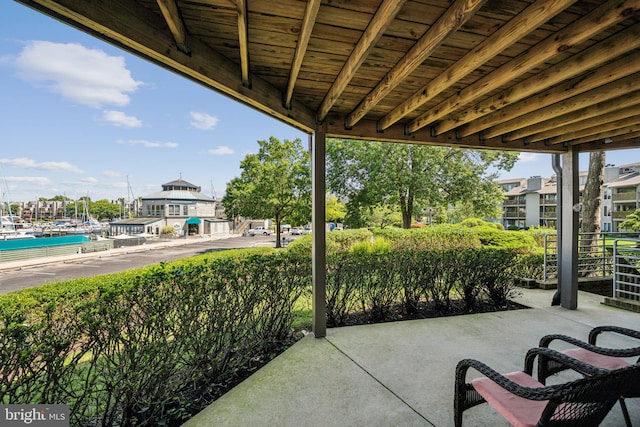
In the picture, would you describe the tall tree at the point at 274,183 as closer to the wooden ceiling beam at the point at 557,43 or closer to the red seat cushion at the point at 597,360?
the wooden ceiling beam at the point at 557,43

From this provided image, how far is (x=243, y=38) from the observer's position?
5.35ft

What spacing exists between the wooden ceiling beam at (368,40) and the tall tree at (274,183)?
12208 millimetres

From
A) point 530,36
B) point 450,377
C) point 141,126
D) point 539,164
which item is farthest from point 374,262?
point 141,126

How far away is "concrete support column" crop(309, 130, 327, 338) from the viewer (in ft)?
11.0

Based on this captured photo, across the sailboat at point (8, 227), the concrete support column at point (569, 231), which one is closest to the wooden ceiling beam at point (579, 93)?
the concrete support column at point (569, 231)

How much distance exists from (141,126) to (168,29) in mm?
47425

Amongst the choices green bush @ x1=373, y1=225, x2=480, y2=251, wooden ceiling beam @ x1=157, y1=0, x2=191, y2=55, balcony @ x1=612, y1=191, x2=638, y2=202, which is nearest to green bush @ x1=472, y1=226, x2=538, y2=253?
green bush @ x1=373, y1=225, x2=480, y2=251

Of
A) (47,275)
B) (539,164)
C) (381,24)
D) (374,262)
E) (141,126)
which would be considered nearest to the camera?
(381,24)

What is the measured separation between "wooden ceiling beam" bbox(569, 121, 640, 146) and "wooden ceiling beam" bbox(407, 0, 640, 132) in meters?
2.15

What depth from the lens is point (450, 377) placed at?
8.28 ft

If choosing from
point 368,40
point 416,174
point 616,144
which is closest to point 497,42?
point 368,40

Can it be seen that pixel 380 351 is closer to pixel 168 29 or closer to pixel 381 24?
pixel 381 24
